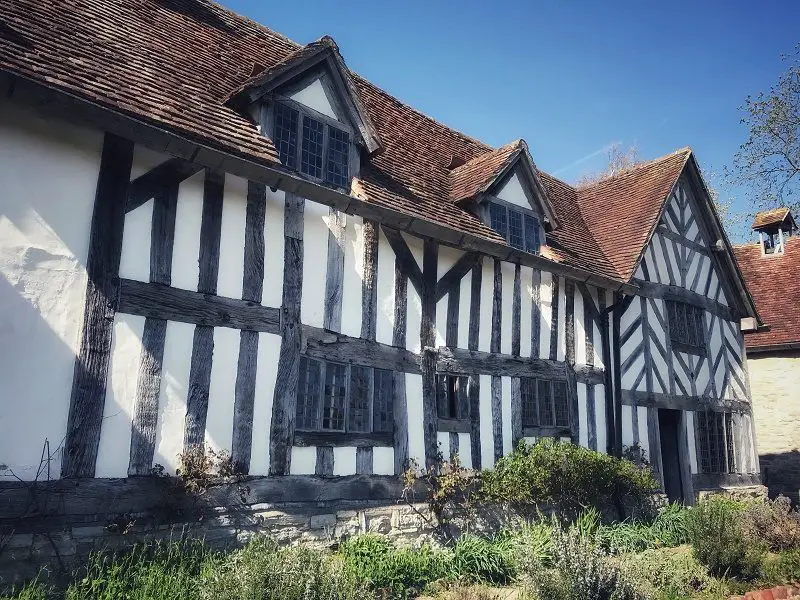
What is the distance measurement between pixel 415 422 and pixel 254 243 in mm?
3443

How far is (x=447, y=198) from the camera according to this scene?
34.9 feet

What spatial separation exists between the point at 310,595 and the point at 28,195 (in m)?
4.63

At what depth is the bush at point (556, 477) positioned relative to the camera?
9.38 meters

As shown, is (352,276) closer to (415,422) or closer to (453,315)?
(453,315)

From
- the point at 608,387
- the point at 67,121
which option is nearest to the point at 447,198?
the point at 608,387

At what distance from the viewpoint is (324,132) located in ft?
29.0

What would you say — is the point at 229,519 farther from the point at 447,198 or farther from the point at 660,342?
the point at 660,342

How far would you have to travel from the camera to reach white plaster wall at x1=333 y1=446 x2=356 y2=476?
795 centimetres

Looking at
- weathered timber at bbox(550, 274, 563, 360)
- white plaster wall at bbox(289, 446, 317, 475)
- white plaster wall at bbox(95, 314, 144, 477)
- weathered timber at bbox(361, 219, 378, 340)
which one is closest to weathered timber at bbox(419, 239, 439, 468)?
weathered timber at bbox(361, 219, 378, 340)

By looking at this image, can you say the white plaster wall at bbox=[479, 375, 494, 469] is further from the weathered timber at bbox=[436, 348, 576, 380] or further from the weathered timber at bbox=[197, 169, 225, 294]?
the weathered timber at bbox=[197, 169, 225, 294]

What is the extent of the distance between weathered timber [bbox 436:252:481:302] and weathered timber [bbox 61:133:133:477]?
480cm

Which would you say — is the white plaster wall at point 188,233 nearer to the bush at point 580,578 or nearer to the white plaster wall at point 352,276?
the white plaster wall at point 352,276

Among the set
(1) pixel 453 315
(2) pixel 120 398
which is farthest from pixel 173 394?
(1) pixel 453 315

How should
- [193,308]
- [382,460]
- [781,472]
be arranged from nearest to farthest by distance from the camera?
[193,308], [382,460], [781,472]
